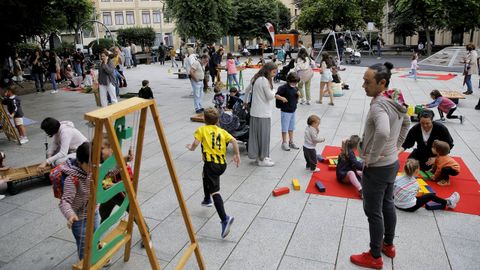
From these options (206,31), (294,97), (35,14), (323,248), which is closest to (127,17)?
(206,31)

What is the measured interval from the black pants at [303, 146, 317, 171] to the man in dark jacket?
1.44 m

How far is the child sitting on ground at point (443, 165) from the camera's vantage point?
5898 mm

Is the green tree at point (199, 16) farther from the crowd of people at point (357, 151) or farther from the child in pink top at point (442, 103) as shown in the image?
the child in pink top at point (442, 103)

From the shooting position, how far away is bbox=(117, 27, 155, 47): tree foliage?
5081 cm

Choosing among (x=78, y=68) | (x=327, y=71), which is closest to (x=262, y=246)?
(x=327, y=71)

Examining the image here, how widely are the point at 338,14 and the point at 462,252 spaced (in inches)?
1488

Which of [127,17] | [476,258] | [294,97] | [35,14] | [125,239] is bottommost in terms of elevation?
[476,258]

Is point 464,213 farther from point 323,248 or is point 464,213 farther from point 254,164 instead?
point 254,164

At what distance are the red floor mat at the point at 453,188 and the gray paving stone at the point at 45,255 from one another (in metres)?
3.52

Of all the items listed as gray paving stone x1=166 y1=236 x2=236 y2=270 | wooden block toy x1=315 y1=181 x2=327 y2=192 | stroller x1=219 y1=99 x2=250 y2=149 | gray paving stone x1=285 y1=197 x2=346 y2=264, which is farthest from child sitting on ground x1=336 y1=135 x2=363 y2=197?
gray paving stone x1=166 y1=236 x2=236 y2=270

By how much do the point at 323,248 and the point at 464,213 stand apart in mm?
2223

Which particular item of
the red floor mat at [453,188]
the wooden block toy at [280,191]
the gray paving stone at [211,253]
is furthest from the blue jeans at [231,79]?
the gray paving stone at [211,253]

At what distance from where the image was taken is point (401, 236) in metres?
4.52

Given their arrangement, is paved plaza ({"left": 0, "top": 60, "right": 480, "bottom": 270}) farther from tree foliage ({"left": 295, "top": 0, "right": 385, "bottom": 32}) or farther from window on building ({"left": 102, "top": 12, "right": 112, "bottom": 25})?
window on building ({"left": 102, "top": 12, "right": 112, "bottom": 25})
